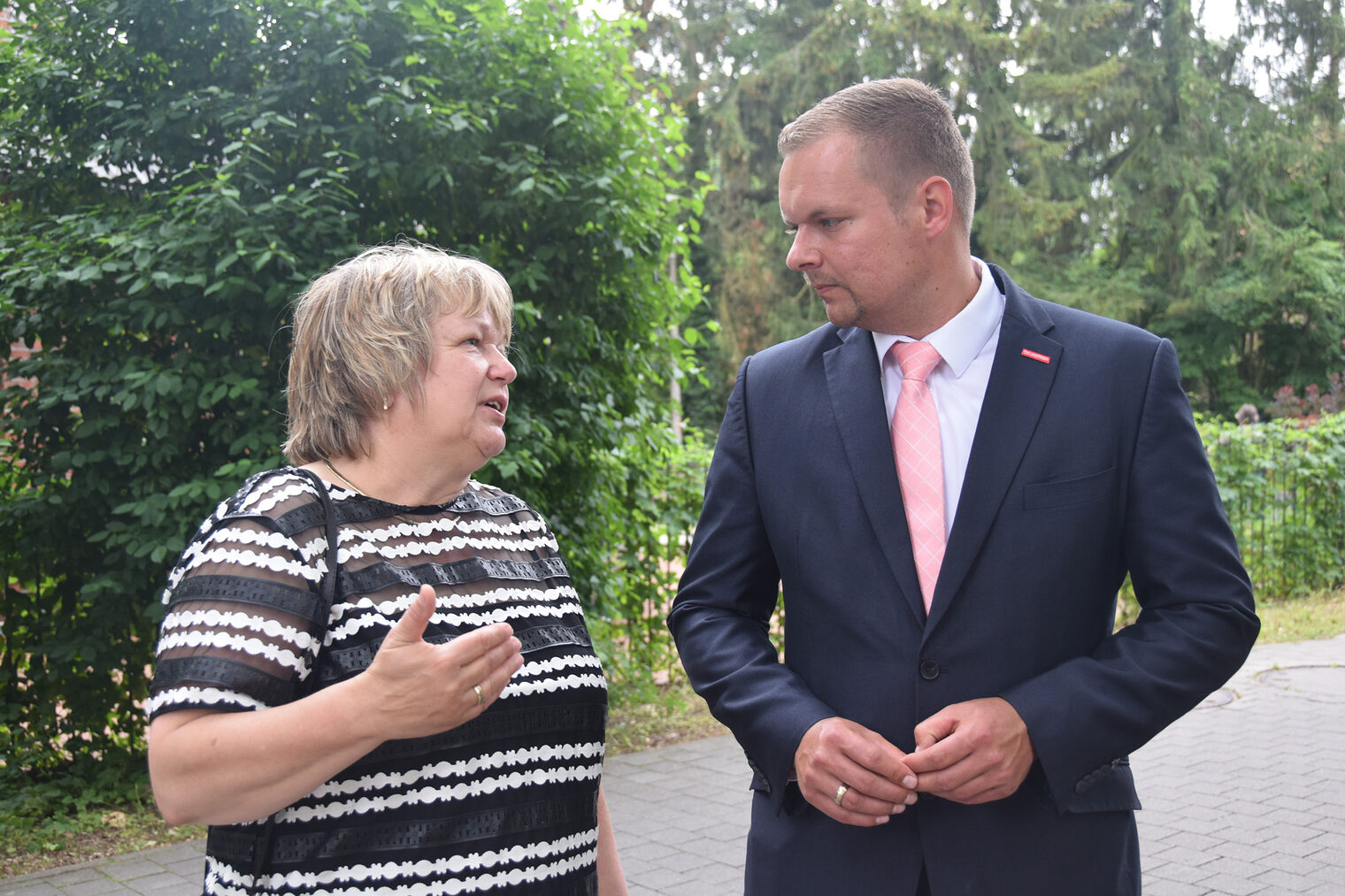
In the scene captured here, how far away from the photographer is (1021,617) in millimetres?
2002

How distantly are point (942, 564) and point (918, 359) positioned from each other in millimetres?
452

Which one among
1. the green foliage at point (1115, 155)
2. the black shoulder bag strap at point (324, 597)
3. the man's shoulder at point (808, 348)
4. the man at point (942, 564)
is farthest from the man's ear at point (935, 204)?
the green foliage at point (1115, 155)

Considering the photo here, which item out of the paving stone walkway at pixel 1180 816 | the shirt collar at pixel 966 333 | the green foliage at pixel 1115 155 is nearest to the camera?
the shirt collar at pixel 966 333

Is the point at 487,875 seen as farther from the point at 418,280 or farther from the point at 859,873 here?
the point at 418,280

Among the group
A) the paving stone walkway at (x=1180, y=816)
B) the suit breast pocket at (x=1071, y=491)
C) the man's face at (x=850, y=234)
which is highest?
the man's face at (x=850, y=234)

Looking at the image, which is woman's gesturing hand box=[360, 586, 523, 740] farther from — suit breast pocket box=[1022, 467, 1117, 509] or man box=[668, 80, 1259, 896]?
suit breast pocket box=[1022, 467, 1117, 509]

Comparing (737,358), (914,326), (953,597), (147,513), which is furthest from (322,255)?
(737,358)

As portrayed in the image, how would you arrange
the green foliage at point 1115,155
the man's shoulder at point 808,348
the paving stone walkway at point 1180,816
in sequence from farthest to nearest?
the green foliage at point 1115,155
the paving stone walkway at point 1180,816
the man's shoulder at point 808,348

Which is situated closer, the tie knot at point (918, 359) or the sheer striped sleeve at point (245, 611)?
the sheer striped sleeve at point (245, 611)

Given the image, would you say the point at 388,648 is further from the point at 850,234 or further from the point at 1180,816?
the point at 1180,816

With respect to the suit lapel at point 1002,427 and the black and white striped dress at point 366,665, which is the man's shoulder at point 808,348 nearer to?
the suit lapel at point 1002,427

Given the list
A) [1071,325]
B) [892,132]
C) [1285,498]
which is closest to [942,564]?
[1071,325]

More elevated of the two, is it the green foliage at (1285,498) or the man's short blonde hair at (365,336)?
the man's short blonde hair at (365,336)

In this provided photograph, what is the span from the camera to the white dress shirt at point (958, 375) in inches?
85.5
